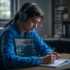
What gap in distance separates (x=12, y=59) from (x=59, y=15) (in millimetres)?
2687

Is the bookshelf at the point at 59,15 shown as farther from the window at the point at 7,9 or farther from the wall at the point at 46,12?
the window at the point at 7,9

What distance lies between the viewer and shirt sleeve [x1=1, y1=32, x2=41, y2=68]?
1.57m

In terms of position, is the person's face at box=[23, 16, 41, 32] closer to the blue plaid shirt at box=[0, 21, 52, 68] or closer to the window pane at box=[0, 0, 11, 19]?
the blue plaid shirt at box=[0, 21, 52, 68]

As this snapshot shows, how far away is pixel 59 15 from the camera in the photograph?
4133 millimetres

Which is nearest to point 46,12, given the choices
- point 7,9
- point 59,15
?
point 59,15

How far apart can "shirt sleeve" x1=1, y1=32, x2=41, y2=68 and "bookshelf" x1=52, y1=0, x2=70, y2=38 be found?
2.51m

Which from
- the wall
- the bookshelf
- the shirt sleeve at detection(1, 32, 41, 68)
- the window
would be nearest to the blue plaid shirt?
the shirt sleeve at detection(1, 32, 41, 68)

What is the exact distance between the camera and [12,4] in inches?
174

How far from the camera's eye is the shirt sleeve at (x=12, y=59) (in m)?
1.57

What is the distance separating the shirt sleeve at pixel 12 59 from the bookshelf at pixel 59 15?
99.0 inches

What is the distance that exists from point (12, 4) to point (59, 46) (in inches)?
56.7

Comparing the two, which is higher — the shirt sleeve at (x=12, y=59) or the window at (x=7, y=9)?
the window at (x=7, y=9)

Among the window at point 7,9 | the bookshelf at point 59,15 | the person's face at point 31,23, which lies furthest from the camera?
the window at point 7,9

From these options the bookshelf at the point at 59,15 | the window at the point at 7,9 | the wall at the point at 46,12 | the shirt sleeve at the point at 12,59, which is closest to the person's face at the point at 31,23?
the shirt sleeve at the point at 12,59
